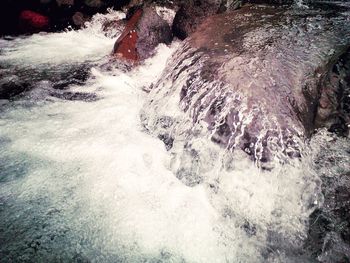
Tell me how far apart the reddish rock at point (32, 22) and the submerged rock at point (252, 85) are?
3.77 meters

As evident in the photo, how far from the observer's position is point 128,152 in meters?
3.50

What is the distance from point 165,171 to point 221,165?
64 centimetres

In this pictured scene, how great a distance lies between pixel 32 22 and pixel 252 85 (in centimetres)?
548

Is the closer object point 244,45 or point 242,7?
point 244,45

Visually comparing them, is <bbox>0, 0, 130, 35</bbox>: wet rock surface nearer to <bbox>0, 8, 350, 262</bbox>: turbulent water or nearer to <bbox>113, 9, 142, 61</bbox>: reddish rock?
<bbox>113, 9, 142, 61</bbox>: reddish rock

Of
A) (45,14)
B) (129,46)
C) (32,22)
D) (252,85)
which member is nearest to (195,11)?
(129,46)

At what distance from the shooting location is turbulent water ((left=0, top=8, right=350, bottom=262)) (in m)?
2.54

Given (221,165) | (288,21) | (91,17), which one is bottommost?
(221,165)

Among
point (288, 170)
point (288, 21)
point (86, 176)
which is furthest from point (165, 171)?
point (288, 21)

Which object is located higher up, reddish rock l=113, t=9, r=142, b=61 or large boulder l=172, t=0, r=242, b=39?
large boulder l=172, t=0, r=242, b=39

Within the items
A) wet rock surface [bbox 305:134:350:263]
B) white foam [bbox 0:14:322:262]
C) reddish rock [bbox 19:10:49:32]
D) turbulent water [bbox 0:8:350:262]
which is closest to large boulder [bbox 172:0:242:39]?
turbulent water [bbox 0:8:350:262]

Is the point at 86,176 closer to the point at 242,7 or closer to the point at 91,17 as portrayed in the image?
the point at 242,7

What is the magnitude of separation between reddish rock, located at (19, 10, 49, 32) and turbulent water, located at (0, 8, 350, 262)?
315cm

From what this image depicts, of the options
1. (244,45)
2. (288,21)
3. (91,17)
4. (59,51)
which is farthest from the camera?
(91,17)
